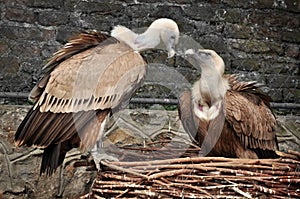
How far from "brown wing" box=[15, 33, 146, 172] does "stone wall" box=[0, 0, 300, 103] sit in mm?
864

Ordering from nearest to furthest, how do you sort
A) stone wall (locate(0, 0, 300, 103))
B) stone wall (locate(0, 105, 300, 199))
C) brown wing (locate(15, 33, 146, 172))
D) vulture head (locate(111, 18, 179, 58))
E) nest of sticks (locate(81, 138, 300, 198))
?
nest of sticks (locate(81, 138, 300, 198)), brown wing (locate(15, 33, 146, 172)), vulture head (locate(111, 18, 179, 58)), stone wall (locate(0, 105, 300, 199)), stone wall (locate(0, 0, 300, 103))

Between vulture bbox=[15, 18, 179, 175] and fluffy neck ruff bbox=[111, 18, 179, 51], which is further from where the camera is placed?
fluffy neck ruff bbox=[111, 18, 179, 51]

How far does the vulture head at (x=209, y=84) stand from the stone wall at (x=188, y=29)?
1.01 metres

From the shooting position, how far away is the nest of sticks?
1821 mm

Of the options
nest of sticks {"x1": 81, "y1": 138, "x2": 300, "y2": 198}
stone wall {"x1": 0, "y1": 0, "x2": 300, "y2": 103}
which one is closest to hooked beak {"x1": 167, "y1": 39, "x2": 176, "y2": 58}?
nest of sticks {"x1": 81, "y1": 138, "x2": 300, "y2": 198}

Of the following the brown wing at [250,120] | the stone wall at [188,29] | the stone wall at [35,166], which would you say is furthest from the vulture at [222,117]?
the stone wall at [188,29]

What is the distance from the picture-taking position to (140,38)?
88.6 inches

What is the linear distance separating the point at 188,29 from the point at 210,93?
1.14 metres

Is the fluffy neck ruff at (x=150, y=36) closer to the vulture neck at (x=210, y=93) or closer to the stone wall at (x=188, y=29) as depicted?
the vulture neck at (x=210, y=93)

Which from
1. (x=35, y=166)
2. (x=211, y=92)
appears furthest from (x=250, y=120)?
(x=35, y=166)

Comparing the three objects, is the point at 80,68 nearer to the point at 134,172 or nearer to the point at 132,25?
the point at 134,172

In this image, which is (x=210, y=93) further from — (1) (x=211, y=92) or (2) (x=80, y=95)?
(2) (x=80, y=95)

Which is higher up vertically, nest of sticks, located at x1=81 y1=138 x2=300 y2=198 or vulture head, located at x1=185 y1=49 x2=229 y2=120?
vulture head, located at x1=185 y1=49 x2=229 y2=120

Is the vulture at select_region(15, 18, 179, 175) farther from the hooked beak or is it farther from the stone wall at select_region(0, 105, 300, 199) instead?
the stone wall at select_region(0, 105, 300, 199)
